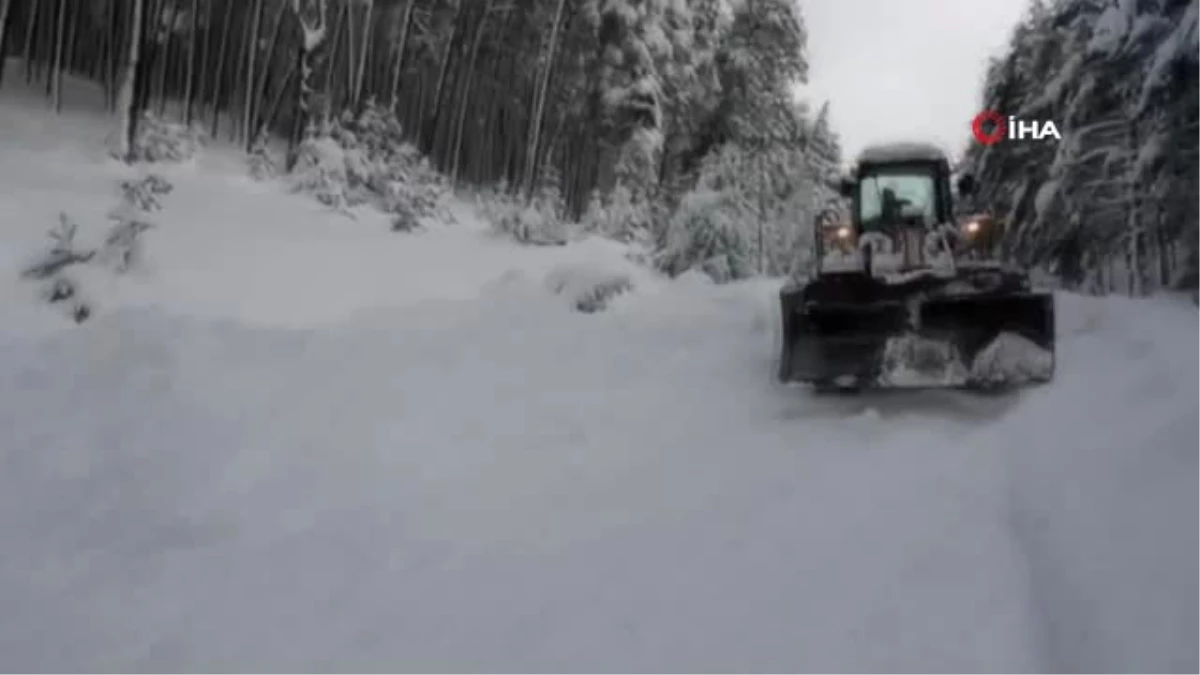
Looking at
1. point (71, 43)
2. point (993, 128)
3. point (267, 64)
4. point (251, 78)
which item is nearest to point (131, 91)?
point (251, 78)

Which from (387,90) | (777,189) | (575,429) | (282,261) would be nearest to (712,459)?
(575,429)

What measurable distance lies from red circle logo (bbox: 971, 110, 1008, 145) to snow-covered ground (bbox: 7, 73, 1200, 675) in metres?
26.0

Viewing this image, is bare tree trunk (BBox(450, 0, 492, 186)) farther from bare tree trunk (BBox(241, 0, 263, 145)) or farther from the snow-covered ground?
the snow-covered ground

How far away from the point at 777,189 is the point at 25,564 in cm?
3098

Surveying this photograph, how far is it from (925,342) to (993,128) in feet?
97.1

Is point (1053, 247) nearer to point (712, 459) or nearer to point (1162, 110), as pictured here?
point (1162, 110)

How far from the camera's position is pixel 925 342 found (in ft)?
30.9

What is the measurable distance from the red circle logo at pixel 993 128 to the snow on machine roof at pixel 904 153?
25414 mm

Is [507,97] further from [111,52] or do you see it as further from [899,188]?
[899,188]

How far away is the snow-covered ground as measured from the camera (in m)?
4.79

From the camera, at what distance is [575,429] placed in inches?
335

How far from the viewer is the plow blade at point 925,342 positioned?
9.27 metres

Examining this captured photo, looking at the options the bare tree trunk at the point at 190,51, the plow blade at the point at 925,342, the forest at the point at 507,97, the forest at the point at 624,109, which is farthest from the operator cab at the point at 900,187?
the bare tree trunk at the point at 190,51

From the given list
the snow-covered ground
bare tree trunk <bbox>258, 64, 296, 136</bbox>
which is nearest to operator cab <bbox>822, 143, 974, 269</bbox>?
the snow-covered ground
